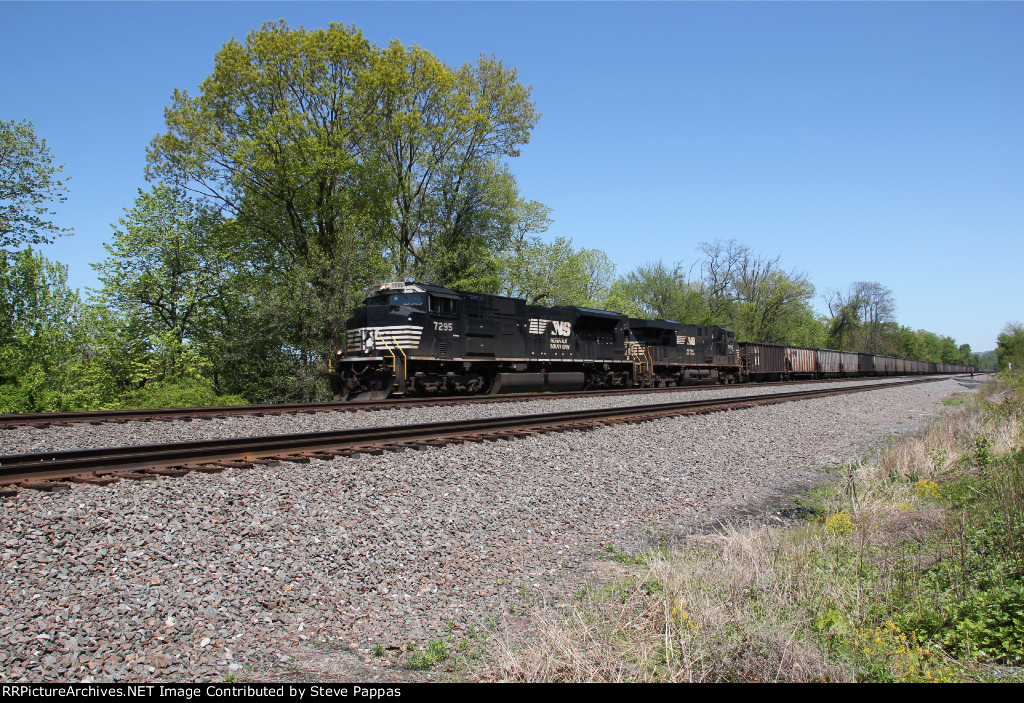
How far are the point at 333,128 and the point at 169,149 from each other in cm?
679

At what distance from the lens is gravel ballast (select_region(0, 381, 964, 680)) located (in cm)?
338

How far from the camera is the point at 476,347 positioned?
708 inches

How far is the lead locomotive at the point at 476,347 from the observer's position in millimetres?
15945

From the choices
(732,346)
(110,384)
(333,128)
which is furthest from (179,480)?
(732,346)

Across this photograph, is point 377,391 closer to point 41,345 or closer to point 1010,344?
point 41,345

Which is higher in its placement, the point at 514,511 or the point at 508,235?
the point at 508,235

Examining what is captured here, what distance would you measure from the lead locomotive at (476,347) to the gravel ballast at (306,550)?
345 inches

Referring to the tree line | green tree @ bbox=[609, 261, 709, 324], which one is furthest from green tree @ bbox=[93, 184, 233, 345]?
green tree @ bbox=[609, 261, 709, 324]

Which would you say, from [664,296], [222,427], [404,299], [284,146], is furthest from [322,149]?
[664,296]

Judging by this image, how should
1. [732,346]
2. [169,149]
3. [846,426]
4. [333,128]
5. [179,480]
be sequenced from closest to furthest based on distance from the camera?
[179,480], [846,426], [169,149], [333,128], [732,346]

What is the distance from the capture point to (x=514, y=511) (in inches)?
236

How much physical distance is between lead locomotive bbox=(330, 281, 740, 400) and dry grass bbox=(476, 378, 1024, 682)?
11608 millimetres

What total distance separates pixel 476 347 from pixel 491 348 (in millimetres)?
677
